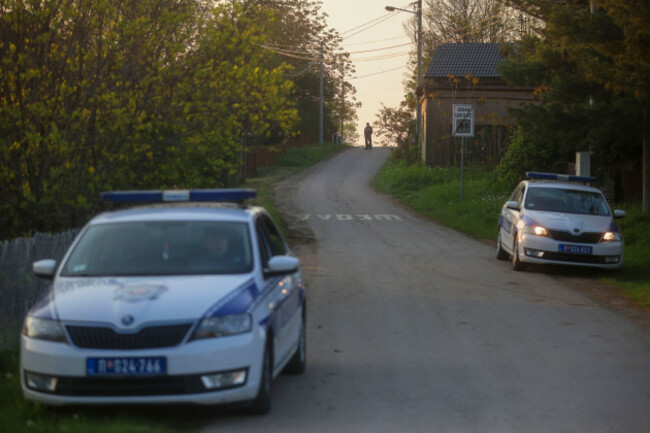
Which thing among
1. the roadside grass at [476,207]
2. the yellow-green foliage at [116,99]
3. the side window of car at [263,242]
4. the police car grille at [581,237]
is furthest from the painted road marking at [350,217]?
the side window of car at [263,242]

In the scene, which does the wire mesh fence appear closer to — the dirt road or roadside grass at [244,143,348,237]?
the dirt road

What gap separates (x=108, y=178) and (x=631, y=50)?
9485mm

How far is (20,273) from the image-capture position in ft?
33.4

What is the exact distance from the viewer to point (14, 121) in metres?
12.1

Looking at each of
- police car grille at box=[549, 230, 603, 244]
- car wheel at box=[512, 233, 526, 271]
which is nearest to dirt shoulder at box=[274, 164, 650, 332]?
car wheel at box=[512, 233, 526, 271]

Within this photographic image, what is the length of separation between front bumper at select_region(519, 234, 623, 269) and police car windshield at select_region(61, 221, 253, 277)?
1042cm

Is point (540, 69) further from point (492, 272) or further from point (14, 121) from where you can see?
point (14, 121)

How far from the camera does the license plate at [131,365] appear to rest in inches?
268

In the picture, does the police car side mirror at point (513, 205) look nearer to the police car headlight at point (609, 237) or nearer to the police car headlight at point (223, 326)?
the police car headlight at point (609, 237)

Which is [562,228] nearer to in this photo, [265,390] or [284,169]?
[265,390]

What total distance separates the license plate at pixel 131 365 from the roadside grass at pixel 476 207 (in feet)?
30.6

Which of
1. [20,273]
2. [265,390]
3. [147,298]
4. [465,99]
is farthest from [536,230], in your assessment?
[465,99]

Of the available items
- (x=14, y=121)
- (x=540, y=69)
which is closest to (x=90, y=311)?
(x=14, y=121)

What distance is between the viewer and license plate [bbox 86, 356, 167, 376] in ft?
22.3
